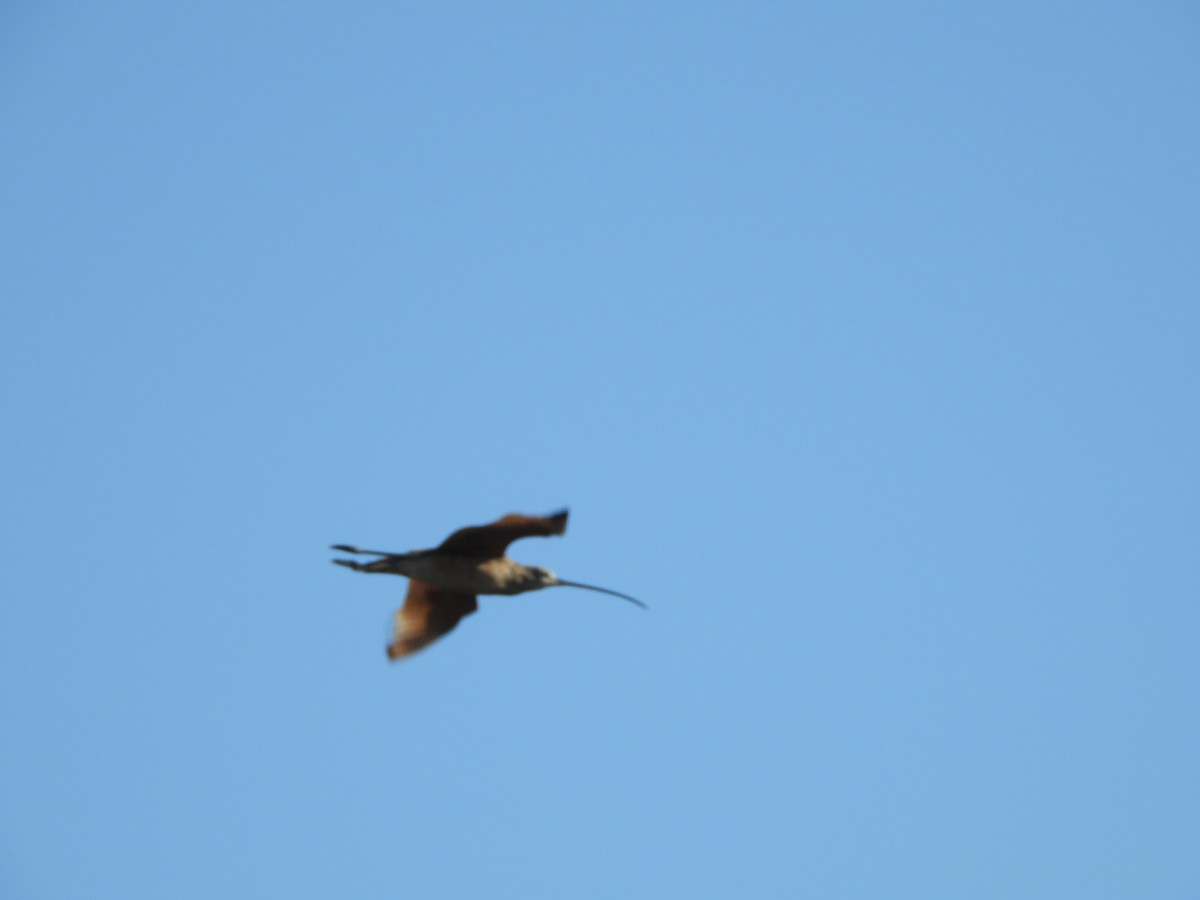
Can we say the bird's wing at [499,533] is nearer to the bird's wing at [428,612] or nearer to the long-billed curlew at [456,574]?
the long-billed curlew at [456,574]

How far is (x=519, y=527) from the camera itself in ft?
54.0

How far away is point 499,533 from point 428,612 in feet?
7.93

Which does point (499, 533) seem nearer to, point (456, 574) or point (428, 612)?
point (456, 574)

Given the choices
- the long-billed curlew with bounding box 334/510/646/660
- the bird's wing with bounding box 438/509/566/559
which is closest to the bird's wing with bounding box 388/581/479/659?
the long-billed curlew with bounding box 334/510/646/660

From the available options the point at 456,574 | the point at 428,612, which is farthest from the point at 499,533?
the point at 428,612

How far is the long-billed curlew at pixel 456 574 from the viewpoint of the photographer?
16.7m

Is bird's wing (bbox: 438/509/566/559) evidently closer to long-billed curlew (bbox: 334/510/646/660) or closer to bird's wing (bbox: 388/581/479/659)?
long-billed curlew (bbox: 334/510/646/660)

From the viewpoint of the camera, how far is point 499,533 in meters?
16.8

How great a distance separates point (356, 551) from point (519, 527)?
2.31 meters

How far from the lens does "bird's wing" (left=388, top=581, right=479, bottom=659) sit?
60.8 feet

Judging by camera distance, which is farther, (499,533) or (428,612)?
(428,612)

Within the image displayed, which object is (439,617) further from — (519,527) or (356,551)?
(519,527)

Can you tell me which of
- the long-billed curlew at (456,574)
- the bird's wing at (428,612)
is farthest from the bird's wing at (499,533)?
the bird's wing at (428,612)

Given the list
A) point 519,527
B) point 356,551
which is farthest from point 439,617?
point 519,527
